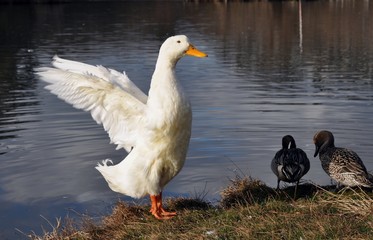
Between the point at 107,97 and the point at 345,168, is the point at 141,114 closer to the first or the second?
the point at 107,97

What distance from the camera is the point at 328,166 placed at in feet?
27.3

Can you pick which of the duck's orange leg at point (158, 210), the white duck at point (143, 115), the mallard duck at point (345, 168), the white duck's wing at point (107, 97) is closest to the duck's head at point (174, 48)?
the white duck at point (143, 115)

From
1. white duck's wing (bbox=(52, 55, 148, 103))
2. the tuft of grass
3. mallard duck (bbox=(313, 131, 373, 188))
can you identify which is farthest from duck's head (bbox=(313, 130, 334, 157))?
white duck's wing (bbox=(52, 55, 148, 103))

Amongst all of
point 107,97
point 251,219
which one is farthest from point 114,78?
point 251,219

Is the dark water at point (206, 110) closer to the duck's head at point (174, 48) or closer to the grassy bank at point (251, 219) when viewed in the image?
the grassy bank at point (251, 219)

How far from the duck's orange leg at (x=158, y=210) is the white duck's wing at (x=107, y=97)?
66 centimetres

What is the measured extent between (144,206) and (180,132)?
130 cm

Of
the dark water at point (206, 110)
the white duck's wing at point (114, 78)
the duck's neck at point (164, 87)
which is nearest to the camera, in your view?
the duck's neck at point (164, 87)

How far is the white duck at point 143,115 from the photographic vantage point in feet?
23.9

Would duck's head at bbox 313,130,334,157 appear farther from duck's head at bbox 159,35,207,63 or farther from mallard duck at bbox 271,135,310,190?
duck's head at bbox 159,35,207,63

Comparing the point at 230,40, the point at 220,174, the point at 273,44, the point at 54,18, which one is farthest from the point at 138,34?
the point at 220,174

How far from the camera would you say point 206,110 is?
594 inches

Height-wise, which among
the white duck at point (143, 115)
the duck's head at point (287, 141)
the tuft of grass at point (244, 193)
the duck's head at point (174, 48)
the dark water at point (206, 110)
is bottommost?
the dark water at point (206, 110)

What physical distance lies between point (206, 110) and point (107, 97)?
7501mm
